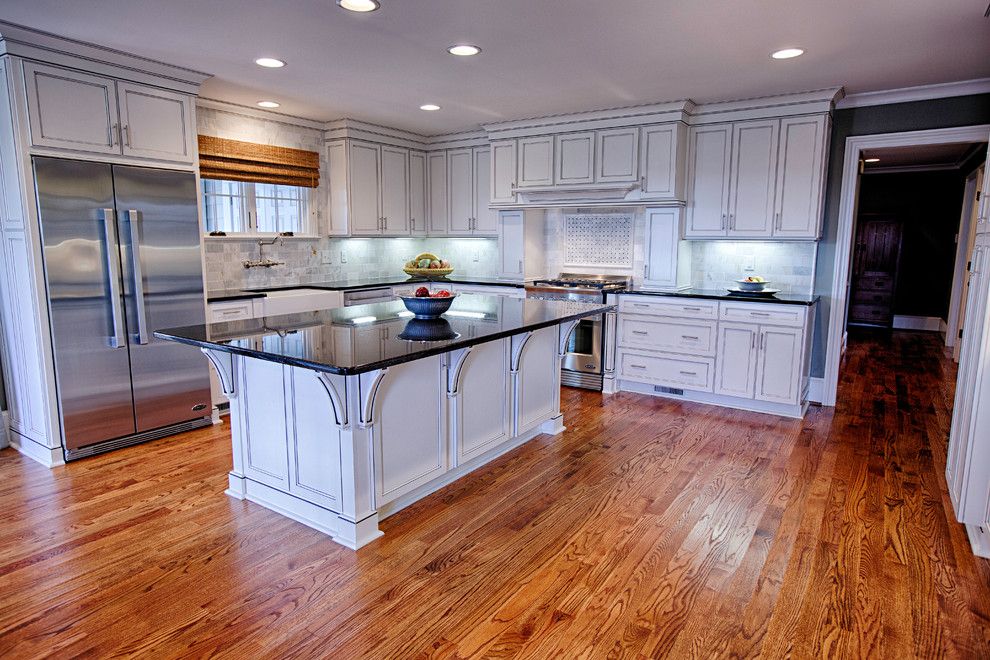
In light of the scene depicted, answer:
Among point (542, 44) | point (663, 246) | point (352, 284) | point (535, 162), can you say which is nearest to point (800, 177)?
point (663, 246)

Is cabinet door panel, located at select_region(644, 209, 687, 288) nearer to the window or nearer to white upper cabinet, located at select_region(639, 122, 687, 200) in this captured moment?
white upper cabinet, located at select_region(639, 122, 687, 200)

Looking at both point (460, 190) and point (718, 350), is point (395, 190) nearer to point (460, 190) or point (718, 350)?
point (460, 190)

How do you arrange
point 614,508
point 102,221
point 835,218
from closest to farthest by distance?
point 614,508
point 102,221
point 835,218

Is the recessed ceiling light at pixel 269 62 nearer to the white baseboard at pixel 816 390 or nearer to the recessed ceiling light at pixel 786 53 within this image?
the recessed ceiling light at pixel 786 53

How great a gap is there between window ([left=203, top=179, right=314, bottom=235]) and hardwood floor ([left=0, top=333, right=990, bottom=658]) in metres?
2.03

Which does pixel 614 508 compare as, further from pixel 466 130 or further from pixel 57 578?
pixel 466 130

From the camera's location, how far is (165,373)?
12.9 feet

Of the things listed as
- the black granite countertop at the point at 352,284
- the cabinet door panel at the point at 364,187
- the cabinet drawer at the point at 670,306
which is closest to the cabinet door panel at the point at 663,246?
the cabinet drawer at the point at 670,306

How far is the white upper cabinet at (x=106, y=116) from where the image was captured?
329 cm

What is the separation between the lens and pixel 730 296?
4.66 metres

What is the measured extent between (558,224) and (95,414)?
4.27 metres

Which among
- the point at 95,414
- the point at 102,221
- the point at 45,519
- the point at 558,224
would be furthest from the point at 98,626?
the point at 558,224

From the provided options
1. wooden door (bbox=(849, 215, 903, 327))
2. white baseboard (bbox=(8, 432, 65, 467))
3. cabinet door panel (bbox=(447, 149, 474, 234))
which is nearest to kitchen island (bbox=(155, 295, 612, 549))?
white baseboard (bbox=(8, 432, 65, 467))

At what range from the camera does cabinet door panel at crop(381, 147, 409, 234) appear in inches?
238
